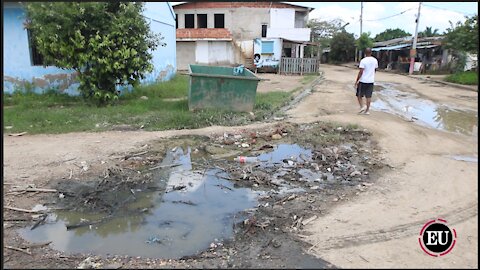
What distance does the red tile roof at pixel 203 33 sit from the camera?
26828 millimetres

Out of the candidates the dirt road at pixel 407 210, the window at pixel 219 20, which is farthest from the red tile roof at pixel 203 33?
the dirt road at pixel 407 210

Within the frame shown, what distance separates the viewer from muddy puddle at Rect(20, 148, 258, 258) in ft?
11.6

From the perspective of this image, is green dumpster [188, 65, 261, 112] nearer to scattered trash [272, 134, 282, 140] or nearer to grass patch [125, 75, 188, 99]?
scattered trash [272, 134, 282, 140]

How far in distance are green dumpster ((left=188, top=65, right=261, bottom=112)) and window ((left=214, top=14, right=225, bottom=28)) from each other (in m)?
21.2

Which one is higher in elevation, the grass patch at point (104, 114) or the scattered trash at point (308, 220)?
the grass patch at point (104, 114)

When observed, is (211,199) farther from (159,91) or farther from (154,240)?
(159,91)

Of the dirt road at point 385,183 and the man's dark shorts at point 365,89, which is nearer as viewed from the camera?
the dirt road at point 385,183

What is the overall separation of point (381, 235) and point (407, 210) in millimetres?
719

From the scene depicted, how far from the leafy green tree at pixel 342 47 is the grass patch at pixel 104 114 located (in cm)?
3333

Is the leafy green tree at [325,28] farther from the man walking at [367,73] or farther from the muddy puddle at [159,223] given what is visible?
the muddy puddle at [159,223]

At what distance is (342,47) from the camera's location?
42.5 metres

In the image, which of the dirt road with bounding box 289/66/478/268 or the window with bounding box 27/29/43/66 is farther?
the window with bounding box 27/29/43/66

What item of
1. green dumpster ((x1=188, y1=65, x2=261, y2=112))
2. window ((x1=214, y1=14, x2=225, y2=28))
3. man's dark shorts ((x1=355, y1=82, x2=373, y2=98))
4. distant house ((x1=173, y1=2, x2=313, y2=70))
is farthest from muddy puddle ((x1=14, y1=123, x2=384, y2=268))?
window ((x1=214, y1=14, x2=225, y2=28))

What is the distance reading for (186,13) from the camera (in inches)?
1152
